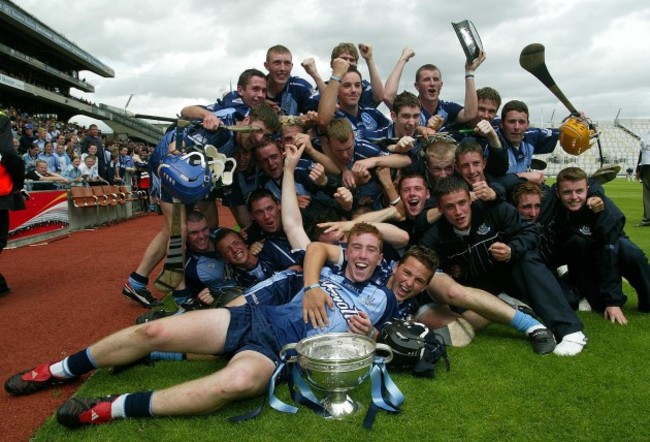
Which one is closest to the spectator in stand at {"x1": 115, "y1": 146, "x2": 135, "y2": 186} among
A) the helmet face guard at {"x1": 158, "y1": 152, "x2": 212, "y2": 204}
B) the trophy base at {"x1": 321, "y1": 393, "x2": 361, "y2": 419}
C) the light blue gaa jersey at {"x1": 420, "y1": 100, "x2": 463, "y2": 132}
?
the light blue gaa jersey at {"x1": 420, "y1": 100, "x2": 463, "y2": 132}

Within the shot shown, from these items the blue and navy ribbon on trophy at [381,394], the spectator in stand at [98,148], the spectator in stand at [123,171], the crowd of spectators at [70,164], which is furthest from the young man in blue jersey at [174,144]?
the spectator in stand at [123,171]

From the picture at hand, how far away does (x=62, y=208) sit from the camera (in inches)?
432

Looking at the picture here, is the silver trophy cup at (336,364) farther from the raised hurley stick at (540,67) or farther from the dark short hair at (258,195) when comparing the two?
the raised hurley stick at (540,67)

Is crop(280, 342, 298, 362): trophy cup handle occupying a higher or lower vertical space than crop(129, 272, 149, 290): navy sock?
higher

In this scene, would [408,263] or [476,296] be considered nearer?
[408,263]

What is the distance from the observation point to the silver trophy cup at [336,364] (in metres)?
2.55

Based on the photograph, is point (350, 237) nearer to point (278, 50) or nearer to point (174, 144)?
point (174, 144)

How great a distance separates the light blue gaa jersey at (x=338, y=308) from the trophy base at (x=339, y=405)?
0.49 metres

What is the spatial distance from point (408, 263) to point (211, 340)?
1.38 metres

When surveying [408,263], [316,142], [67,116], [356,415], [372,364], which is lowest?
[356,415]

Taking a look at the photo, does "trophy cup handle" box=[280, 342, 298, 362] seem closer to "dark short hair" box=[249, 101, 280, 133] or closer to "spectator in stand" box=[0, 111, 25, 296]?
"dark short hair" box=[249, 101, 280, 133]

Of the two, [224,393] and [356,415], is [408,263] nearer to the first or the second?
[356,415]

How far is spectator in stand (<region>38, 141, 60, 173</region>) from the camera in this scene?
13242 millimetres

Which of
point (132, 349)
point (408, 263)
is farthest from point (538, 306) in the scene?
point (132, 349)
